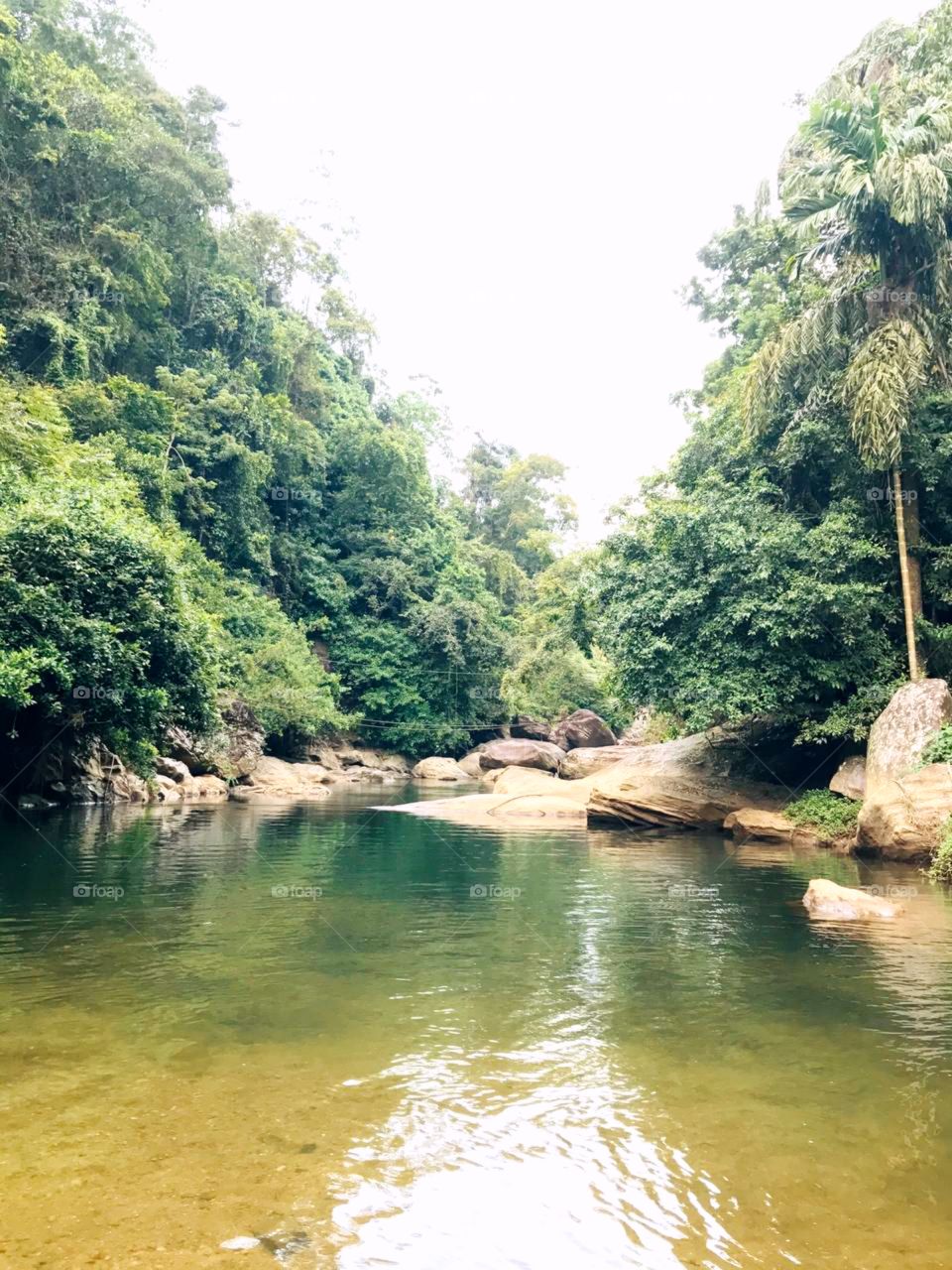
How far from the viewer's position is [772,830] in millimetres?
17953

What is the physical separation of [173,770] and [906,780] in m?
20.3

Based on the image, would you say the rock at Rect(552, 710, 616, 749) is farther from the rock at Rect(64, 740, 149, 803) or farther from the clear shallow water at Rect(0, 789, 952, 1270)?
the clear shallow water at Rect(0, 789, 952, 1270)

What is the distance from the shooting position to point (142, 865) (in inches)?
498

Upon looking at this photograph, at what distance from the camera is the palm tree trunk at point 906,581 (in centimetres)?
1734

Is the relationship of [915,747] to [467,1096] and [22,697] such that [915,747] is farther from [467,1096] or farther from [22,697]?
[22,697]

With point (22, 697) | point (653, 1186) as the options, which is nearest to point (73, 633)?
point (22, 697)

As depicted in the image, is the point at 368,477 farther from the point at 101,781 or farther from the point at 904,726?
the point at 904,726

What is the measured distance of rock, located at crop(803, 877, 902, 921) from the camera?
9.77m

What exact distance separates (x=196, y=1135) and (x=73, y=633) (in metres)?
12.5

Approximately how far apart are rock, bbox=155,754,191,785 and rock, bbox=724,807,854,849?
16.3m

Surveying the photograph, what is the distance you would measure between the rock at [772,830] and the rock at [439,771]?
23.3m

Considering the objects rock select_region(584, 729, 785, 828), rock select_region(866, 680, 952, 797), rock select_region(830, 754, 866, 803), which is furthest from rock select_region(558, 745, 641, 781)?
rock select_region(866, 680, 952, 797)

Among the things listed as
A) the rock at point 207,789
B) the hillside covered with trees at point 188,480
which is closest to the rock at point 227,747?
the rock at point 207,789

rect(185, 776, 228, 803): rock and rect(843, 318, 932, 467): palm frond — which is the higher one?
rect(843, 318, 932, 467): palm frond
